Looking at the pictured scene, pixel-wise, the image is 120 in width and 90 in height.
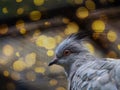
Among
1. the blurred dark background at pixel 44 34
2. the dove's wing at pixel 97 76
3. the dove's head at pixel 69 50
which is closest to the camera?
the dove's wing at pixel 97 76

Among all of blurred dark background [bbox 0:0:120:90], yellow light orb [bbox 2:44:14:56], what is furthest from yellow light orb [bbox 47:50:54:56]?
yellow light orb [bbox 2:44:14:56]

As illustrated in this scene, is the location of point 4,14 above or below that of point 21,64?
above

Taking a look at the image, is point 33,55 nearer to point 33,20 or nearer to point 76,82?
point 33,20

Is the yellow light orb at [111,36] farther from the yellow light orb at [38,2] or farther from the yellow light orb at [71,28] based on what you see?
the yellow light orb at [38,2]

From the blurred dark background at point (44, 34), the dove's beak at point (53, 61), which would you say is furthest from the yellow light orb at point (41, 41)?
the dove's beak at point (53, 61)

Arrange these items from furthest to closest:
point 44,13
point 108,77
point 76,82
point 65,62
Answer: point 44,13
point 65,62
point 76,82
point 108,77

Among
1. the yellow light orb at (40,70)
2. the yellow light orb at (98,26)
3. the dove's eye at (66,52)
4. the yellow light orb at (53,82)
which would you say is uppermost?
the yellow light orb at (98,26)

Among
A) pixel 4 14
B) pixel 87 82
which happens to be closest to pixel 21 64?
pixel 4 14

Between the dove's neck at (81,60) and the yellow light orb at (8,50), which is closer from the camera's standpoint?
the dove's neck at (81,60)
